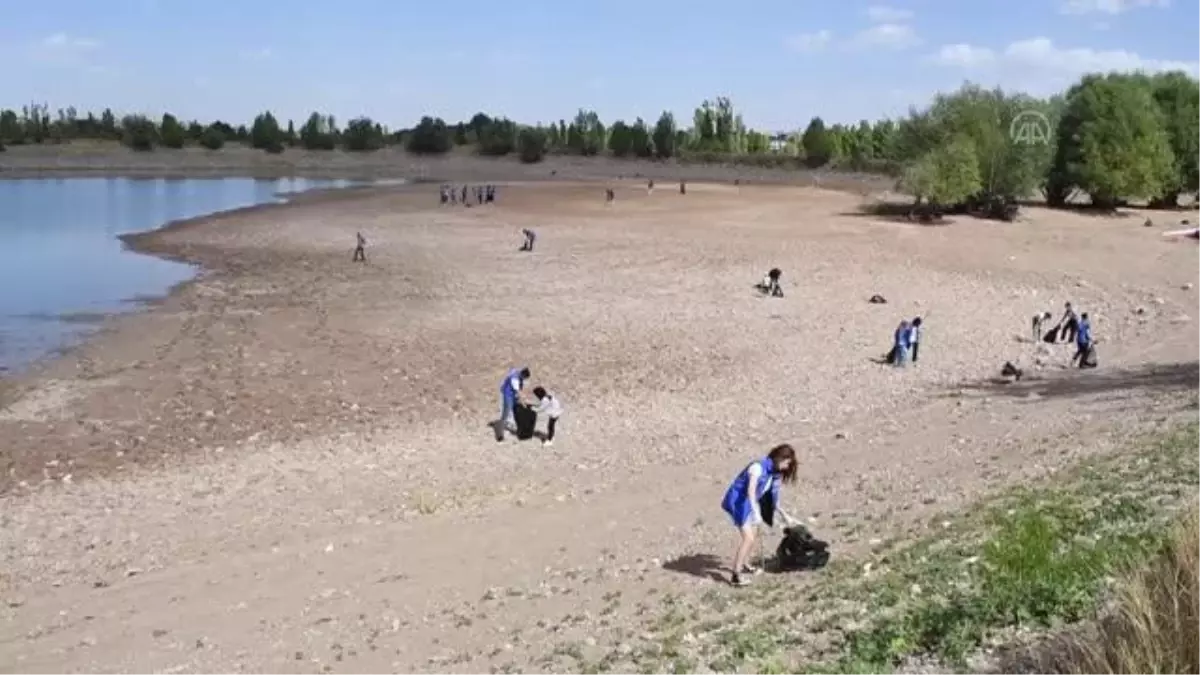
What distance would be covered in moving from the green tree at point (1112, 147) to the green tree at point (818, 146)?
3531 inches

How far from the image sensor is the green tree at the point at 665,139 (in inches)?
7519

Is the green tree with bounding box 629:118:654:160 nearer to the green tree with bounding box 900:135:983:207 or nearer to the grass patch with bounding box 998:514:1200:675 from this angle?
the green tree with bounding box 900:135:983:207

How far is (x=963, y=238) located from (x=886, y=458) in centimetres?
4493

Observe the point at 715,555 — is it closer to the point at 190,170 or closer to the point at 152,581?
the point at 152,581

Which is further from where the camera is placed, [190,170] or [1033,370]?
[190,170]

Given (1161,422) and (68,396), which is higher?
(1161,422)

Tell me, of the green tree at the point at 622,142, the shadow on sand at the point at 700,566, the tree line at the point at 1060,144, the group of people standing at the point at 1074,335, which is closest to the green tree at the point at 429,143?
the green tree at the point at 622,142

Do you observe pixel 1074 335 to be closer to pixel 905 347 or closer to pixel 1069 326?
pixel 1069 326

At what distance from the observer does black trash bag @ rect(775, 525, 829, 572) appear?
12.8 metres

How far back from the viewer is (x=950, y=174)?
69562 mm

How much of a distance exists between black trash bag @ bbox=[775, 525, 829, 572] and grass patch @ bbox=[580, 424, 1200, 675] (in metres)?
0.25

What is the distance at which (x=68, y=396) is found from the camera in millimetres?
26984

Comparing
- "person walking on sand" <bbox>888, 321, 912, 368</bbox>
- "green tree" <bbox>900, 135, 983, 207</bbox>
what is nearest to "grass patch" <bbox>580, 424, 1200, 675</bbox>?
"person walking on sand" <bbox>888, 321, 912, 368</bbox>

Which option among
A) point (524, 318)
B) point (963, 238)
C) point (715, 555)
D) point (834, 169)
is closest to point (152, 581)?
point (715, 555)
